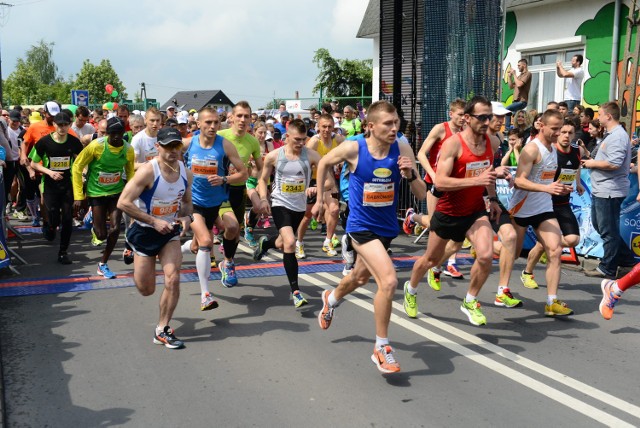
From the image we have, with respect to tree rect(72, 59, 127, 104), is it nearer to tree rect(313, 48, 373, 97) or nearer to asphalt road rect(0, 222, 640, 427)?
tree rect(313, 48, 373, 97)

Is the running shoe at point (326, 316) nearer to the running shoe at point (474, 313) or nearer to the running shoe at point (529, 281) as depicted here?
the running shoe at point (474, 313)

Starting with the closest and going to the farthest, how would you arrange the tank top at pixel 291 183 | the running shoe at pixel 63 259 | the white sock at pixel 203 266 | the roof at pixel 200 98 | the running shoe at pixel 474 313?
the running shoe at pixel 474 313 < the white sock at pixel 203 266 < the tank top at pixel 291 183 < the running shoe at pixel 63 259 < the roof at pixel 200 98

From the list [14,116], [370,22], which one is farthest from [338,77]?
[14,116]

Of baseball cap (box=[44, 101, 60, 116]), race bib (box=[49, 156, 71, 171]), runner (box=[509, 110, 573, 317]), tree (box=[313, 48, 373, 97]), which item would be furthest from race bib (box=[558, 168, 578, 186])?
tree (box=[313, 48, 373, 97])

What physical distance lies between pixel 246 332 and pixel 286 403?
5.66 ft

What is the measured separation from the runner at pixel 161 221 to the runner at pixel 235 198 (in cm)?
182

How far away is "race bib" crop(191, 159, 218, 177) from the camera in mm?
7320

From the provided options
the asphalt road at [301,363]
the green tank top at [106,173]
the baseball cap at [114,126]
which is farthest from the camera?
the green tank top at [106,173]

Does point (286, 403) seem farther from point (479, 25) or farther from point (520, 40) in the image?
point (520, 40)

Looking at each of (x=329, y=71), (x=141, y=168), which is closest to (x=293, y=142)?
(x=141, y=168)

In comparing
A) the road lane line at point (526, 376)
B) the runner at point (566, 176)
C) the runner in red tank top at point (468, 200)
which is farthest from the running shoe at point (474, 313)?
the runner at point (566, 176)

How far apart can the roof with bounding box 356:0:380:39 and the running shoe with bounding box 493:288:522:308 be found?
23.2 metres

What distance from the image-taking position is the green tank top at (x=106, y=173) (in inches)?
333

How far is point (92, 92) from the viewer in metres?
74.1
